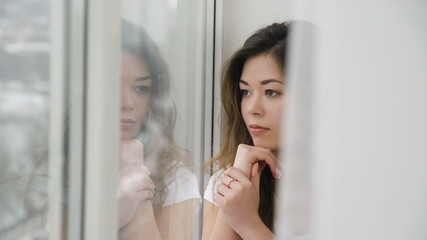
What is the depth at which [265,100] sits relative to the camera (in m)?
0.99

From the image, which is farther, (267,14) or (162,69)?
(267,14)

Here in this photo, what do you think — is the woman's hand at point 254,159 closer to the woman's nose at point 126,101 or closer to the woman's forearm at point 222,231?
the woman's forearm at point 222,231

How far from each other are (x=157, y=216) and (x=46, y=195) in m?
0.25

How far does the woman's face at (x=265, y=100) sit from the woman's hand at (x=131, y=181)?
418 millimetres

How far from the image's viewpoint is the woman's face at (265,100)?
0.98m

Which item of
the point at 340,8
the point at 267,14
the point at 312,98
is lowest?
the point at 312,98

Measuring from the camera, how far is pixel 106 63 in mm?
522

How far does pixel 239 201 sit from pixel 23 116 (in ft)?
1.89

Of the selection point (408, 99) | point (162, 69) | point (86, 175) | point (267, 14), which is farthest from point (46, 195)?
point (267, 14)

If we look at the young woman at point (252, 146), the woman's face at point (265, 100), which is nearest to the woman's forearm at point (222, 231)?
the young woman at point (252, 146)

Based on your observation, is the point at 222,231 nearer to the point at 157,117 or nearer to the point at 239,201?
the point at 239,201

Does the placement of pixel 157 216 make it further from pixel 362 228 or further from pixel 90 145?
pixel 362 228

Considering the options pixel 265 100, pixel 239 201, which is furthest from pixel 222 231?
pixel 265 100

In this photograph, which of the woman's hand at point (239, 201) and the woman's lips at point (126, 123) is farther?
the woman's hand at point (239, 201)
